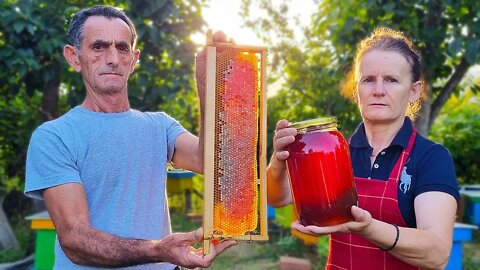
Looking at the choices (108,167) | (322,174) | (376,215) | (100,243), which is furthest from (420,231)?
(108,167)

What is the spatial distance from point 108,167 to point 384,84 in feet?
4.07

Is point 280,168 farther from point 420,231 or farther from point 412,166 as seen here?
point 420,231

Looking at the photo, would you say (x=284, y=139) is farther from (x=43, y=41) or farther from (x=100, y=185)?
(x=43, y=41)

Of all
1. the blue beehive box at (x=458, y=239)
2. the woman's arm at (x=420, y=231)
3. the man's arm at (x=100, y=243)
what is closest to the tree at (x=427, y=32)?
the blue beehive box at (x=458, y=239)

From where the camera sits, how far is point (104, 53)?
2.62 meters

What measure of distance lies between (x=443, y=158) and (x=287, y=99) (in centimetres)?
1026

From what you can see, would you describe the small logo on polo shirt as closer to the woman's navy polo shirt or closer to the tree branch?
the woman's navy polo shirt

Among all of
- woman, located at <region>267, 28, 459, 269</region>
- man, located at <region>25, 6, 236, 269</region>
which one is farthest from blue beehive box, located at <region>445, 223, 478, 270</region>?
man, located at <region>25, 6, 236, 269</region>

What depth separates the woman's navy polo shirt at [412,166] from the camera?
2307 millimetres

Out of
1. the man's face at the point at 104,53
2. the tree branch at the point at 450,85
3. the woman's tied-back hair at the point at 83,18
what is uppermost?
the tree branch at the point at 450,85

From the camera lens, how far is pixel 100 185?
8.22 feet

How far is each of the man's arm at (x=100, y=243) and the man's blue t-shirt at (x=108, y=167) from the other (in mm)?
79

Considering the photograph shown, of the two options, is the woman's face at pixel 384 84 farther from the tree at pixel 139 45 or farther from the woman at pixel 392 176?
the tree at pixel 139 45

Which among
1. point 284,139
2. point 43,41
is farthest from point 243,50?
point 43,41
